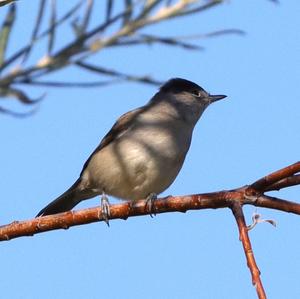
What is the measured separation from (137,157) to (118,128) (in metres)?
0.89

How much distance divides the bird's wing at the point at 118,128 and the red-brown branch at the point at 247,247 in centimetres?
420

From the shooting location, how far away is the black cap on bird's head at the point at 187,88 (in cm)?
758

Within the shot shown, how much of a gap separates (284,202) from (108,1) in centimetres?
127

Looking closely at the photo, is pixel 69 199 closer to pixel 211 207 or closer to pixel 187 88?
pixel 187 88

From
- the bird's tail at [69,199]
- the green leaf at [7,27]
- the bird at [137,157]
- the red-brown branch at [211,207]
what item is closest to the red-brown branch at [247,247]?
the red-brown branch at [211,207]

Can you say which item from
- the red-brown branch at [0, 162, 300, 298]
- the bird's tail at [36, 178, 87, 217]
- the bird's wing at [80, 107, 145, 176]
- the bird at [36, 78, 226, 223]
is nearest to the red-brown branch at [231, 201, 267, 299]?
the red-brown branch at [0, 162, 300, 298]

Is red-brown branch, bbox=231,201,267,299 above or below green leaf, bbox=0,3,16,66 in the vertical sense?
below

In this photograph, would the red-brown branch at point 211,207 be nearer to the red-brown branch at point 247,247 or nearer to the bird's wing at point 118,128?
the red-brown branch at point 247,247

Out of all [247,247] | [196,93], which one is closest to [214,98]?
[196,93]

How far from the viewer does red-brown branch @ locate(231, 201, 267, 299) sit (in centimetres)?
170

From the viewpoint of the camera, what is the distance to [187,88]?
25.1ft

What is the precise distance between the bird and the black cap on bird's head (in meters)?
0.47

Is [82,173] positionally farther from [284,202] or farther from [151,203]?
[284,202]

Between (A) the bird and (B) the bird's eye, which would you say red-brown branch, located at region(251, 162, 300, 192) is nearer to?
(A) the bird
